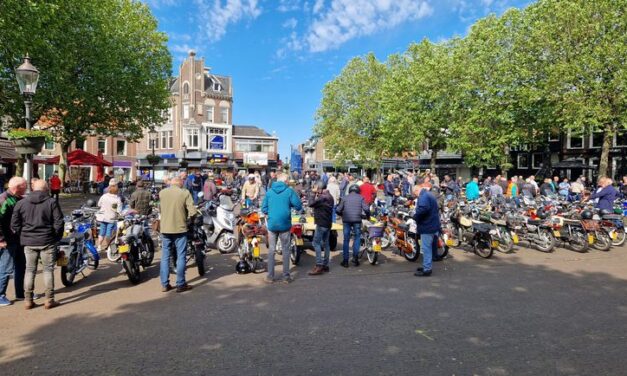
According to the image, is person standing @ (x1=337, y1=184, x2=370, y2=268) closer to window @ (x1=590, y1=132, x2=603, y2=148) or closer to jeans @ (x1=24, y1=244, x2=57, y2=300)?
jeans @ (x1=24, y1=244, x2=57, y2=300)

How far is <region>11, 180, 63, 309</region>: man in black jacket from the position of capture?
5.05 m

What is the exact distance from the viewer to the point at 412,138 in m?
28.6

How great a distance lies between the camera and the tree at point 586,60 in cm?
1853

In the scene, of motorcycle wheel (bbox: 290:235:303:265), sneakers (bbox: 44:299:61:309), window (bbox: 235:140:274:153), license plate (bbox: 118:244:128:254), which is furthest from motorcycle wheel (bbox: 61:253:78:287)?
window (bbox: 235:140:274:153)

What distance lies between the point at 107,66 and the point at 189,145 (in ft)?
90.4

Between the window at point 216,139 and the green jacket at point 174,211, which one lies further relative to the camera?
the window at point 216,139

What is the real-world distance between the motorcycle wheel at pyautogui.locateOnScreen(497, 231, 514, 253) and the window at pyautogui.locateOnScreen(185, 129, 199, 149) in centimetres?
A: 4286

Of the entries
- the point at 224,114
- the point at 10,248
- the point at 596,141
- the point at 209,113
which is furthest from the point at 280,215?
the point at 224,114

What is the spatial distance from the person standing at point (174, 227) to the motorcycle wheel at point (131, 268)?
607mm

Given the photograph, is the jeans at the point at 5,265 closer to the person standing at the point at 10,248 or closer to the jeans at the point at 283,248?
the person standing at the point at 10,248

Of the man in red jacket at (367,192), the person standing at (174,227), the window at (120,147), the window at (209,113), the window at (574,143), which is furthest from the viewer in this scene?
the window at (209,113)

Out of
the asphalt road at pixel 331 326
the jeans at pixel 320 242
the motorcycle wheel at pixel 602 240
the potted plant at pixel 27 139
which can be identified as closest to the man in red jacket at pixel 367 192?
the jeans at pixel 320 242

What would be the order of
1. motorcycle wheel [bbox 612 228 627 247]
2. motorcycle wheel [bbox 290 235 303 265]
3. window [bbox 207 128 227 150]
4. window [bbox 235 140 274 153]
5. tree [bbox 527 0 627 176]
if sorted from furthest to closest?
window [bbox 235 140 274 153]
window [bbox 207 128 227 150]
tree [bbox 527 0 627 176]
motorcycle wheel [bbox 612 228 627 247]
motorcycle wheel [bbox 290 235 303 265]

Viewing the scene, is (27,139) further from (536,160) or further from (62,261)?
(536,160)
